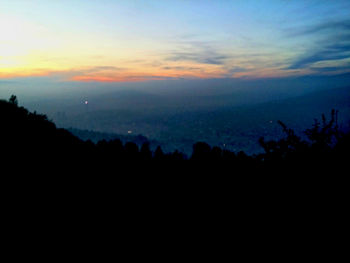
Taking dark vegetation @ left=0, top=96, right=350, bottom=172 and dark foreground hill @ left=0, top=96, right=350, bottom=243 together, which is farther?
dark vegetation @ left=0, top=96, right=350, bottom=172

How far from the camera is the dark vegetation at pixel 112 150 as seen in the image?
5.63 meters

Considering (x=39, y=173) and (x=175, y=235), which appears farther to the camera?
(x=39, y=173)

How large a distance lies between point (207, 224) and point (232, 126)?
149 meters

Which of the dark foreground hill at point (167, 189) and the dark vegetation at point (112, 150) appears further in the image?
the dark vegetation at point (112, 150)

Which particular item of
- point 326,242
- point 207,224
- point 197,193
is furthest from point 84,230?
point 326,242

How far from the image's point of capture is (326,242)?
4.03m

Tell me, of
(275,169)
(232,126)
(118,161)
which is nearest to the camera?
(275,169)

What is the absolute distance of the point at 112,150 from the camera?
13.1 m

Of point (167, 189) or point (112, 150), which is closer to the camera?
point (167, 189)

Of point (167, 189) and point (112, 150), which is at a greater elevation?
point (112, 150)

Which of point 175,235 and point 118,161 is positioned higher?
point 118,161

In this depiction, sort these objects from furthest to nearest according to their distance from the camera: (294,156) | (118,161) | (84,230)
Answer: (118,161) < (84,230) < (294,156)

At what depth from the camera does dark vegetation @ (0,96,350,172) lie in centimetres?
563

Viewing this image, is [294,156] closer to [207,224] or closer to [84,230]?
[207,224]
